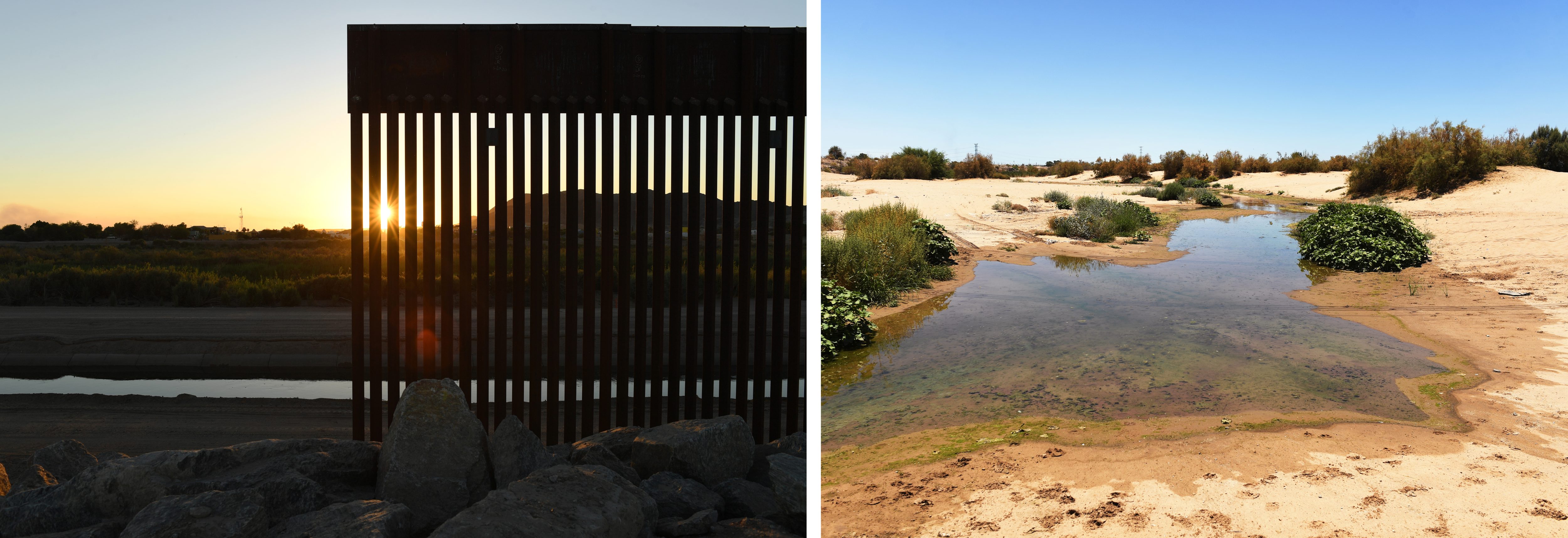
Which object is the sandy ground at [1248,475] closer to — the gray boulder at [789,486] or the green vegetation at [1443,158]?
the gray boulder at [789,486]

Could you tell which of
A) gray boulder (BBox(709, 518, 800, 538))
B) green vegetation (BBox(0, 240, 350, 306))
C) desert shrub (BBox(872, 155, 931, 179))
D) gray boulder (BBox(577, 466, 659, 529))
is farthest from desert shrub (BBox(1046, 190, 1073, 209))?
gray boulder (BBox(577, 466, 659, 529))

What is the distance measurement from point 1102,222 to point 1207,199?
10.4 meters

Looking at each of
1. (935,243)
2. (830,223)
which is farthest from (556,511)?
(830,223)

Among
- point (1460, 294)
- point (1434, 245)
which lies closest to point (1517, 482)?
point (1460, 294)

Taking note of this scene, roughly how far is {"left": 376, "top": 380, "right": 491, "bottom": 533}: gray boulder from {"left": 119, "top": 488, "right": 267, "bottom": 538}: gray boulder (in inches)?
17.7

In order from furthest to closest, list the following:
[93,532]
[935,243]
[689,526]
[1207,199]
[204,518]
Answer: [1207,199]
[935,243]
[689,526]
[93,532]
[204,518]

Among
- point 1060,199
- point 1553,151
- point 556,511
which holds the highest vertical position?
point 1553,151

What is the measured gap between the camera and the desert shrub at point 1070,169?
42938 mm

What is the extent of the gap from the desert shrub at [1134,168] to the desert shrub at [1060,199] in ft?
51.5

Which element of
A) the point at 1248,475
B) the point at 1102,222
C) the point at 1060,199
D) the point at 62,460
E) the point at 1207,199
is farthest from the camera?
the point at 1207,199

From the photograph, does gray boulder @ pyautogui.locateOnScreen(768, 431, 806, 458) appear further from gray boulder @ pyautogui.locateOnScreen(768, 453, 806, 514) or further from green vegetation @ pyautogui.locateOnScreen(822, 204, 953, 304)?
green vegetation @ pyautogui.locateOnScreen(822, 204, 953, 304)

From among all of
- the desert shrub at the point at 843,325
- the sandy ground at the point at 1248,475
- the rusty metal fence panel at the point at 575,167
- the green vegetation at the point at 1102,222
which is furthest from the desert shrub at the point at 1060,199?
the rusty metal fence panel at the point at 575,167

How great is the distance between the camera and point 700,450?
331 cm

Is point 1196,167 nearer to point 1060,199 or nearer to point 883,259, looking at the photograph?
point 1060,199
